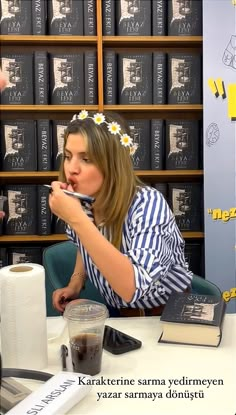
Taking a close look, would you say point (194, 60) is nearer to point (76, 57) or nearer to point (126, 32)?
point (126, 32)

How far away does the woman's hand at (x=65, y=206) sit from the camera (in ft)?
4.25

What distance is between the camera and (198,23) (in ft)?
9.65

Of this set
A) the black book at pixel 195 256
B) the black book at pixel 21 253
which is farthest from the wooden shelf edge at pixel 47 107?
the black book at pixel 195 256

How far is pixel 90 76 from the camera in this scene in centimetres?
293

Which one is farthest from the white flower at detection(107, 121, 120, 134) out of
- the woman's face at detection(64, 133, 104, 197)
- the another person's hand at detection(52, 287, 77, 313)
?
the another person's hand at detection(52, 287, 77, 313)

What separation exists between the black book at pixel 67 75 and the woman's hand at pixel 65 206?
1.68 metres

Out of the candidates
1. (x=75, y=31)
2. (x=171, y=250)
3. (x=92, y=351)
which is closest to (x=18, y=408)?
(x=92, y=351)

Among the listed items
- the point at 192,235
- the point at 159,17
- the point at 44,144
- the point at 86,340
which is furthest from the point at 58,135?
the point at 86,340

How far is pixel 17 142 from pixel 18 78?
37 cm

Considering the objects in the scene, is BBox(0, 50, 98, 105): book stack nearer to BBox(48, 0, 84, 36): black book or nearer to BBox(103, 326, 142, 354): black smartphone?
BBox(48, 0, 84, 36): black book

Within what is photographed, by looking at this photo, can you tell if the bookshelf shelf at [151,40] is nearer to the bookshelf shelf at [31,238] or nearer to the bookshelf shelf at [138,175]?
the bookshelf shelf at [138,175]

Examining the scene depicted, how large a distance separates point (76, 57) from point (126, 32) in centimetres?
32

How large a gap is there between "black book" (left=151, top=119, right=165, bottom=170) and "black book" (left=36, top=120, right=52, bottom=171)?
0.60m

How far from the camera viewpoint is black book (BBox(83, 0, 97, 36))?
2.89 metres
